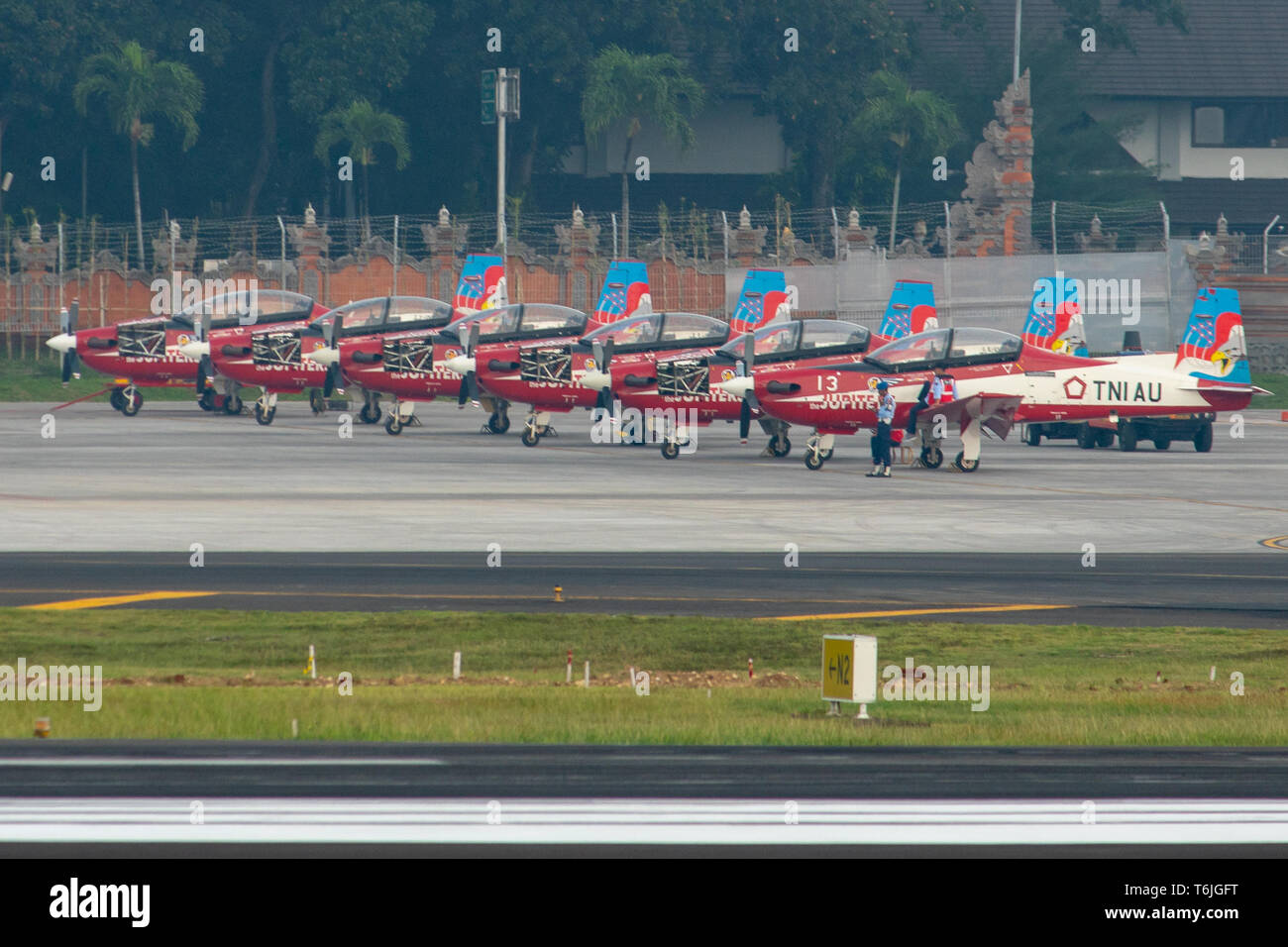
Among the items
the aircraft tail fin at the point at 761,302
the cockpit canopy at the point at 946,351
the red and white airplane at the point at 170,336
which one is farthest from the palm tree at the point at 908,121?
the cockpit canopy at the point at 946,351

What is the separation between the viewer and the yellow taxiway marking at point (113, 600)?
18.6 metres

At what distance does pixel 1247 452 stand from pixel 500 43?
45007 mm

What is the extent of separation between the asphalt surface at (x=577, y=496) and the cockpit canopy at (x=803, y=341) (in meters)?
2.15

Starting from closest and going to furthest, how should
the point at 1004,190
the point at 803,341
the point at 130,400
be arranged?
the point at 803,341
the point at 130,400
the point at 1004,190

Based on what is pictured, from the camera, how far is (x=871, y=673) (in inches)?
505

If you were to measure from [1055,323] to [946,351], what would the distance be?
1185cm

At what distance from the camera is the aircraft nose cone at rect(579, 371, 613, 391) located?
125 feet

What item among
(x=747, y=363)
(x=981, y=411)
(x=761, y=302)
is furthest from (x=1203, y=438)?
(x=747, y=363)

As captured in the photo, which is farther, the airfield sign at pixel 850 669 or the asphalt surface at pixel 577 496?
the asphalt surface at pixel 577 496

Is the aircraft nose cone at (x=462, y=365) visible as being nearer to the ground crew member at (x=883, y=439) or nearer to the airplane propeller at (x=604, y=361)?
the airplane propeller at (x=604, y=361)

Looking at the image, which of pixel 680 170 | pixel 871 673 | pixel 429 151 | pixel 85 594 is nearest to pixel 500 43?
pixel 429 151

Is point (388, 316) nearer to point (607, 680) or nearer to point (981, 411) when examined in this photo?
point (981, 411)

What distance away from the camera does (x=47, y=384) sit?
177 ft

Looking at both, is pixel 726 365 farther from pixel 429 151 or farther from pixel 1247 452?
pixel 429 151
